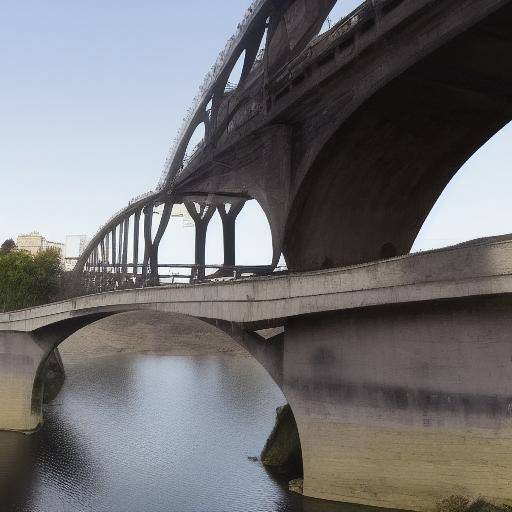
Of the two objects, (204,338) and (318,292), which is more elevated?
(318,292)

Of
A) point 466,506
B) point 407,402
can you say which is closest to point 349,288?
point 407,402

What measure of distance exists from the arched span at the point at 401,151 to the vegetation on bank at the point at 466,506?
16.0m

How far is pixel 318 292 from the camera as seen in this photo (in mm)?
22438

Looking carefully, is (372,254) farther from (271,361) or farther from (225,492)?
(225,492)

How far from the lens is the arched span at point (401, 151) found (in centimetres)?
2373

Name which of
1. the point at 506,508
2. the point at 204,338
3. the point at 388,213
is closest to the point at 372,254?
the point at 388,213

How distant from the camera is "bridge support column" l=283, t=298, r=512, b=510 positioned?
1883 centimetres

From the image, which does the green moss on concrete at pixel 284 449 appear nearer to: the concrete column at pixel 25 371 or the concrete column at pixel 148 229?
the concrete column at pixel 25 371

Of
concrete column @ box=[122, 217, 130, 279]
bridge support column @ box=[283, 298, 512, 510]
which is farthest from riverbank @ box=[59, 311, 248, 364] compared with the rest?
bridge support column @ box=[283, 298, 512, 510]

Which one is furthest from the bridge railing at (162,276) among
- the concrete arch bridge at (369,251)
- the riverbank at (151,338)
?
the riverbank at (151,338)

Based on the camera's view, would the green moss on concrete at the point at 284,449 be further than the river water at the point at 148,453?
Yes

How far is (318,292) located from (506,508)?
32.1 ft

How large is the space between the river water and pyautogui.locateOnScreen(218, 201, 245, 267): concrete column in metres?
12.8

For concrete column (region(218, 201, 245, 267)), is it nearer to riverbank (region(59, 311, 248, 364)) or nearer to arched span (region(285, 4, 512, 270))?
arched span (region(285, 4, 512, 270))
